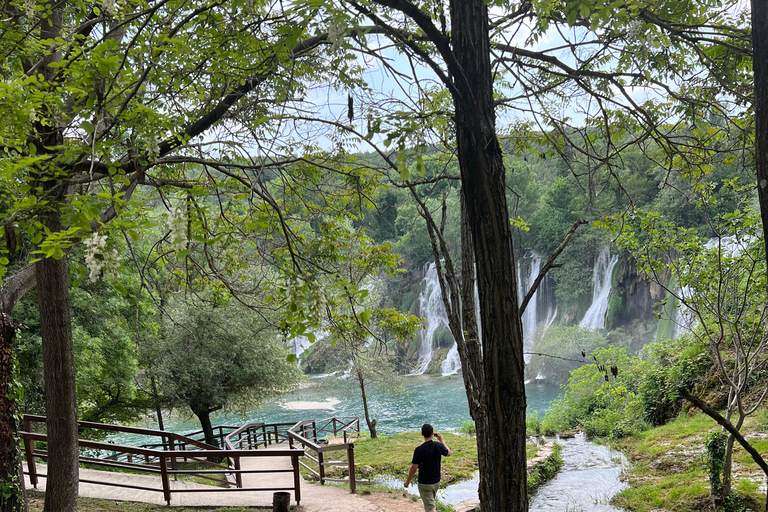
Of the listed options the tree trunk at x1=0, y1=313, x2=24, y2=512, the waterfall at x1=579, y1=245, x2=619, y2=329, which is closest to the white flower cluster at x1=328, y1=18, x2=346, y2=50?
the tree trunk at x1=0, y1=313, x2=24, y2=512

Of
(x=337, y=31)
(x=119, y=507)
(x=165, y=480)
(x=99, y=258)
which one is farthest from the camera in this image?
(x=165, y=480)

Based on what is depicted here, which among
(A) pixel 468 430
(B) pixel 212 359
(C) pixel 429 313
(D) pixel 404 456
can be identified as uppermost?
(B) pixel 212 359

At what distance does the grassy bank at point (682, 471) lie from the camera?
20.8 feet

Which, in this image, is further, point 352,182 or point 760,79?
point 352,182

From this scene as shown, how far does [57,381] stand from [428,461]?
13.7 ft

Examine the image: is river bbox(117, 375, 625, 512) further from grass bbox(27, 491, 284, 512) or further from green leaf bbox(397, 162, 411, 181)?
green leaf bbox(397, 162, 411, 181)

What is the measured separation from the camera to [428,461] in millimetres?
6383

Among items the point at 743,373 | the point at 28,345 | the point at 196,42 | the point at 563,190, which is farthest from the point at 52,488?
the point at 563,190

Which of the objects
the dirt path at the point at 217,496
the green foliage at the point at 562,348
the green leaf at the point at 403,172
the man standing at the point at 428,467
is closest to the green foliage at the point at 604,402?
the dirt path at the point at 217,496

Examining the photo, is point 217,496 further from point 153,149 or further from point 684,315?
point 684,315

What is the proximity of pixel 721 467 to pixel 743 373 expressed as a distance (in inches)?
44.9

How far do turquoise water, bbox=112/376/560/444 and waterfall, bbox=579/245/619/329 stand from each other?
473cm

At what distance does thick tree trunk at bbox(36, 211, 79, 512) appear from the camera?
5211 mm

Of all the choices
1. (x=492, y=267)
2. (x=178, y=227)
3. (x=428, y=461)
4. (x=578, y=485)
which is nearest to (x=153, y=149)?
(x=178, y=227)
